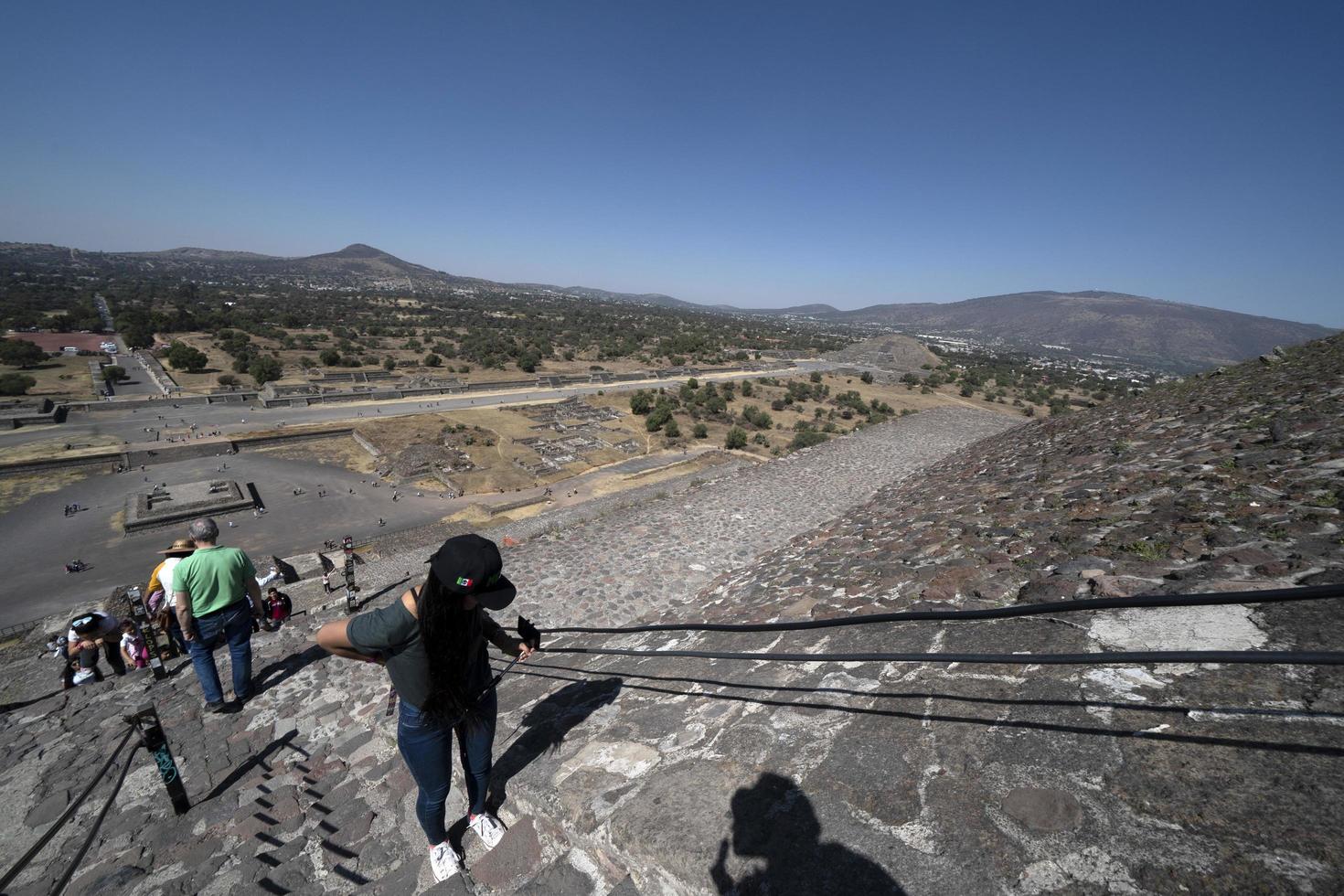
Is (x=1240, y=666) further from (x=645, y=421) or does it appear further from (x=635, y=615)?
A: (x=645, y=421)

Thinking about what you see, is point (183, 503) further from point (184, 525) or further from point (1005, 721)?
point (1005, 721)

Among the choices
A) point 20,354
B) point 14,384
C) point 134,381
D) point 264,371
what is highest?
point 264,371

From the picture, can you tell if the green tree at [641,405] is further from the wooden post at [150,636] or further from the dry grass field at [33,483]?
the wooden post at [150,636]

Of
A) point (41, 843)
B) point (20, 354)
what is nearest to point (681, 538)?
point (41, 843)

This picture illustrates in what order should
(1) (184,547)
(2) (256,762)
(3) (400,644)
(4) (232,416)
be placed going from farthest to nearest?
(4) (232,416) < (1) (184,547) < (2) (256,762) < (3) (400,644)

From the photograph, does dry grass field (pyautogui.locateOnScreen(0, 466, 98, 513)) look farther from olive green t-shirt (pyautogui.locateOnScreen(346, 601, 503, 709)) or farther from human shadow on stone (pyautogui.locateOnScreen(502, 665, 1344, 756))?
human shadow on stone (pyautogui.locateOnScreen(502, 665, 1344, 756))

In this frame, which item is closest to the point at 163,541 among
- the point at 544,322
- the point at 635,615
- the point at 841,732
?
the point at 635,615

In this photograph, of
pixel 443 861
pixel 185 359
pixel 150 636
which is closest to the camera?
pixel 443 861

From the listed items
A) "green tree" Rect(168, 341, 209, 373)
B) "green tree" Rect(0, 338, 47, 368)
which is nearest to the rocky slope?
"green tree" Rect(168, 341, 209, 373)
